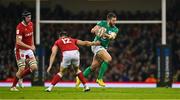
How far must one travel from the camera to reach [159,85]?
88.2 feet

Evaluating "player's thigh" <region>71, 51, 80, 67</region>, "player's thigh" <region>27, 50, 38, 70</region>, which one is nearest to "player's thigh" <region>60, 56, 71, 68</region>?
"player's thigh" <region>71, 51, 80, 67</region>

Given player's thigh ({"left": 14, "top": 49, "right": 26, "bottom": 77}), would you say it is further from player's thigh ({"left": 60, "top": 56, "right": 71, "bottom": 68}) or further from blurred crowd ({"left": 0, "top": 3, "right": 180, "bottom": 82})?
blurred crowd ({"left": 0, "top": 3, "right": 180, "bottom": 82})

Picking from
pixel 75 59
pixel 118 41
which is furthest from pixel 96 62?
pixel 118 41

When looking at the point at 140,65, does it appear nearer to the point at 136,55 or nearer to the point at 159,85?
the point at 136,55

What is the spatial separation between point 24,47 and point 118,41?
40.1 feet

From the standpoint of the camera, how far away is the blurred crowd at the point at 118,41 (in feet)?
104

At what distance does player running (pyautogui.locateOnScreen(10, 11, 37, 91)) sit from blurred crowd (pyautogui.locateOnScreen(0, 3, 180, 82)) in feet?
32.6

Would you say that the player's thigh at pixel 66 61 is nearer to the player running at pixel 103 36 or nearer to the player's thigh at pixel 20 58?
the player running at pixel 103 36

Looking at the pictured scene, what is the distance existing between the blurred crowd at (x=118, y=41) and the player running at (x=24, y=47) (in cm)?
994

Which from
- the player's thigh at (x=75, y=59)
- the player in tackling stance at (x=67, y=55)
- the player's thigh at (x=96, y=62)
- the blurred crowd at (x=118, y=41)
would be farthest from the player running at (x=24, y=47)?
the blurred crowd at (x=118, y=41)

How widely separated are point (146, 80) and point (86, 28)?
163 inches

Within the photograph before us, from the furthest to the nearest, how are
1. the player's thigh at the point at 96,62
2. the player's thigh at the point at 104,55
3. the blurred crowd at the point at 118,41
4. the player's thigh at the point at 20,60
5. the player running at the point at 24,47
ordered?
the blurred crowd at the point at 118,41, the player's thigh at the point at 96,62, the player's thigh at the point at 104,55, the player's thigh at the point at 20,60, the player running at the point at 24,47

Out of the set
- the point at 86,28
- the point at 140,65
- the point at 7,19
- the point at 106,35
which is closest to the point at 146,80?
the point at 140,65

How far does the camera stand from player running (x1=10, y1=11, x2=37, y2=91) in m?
21.2
